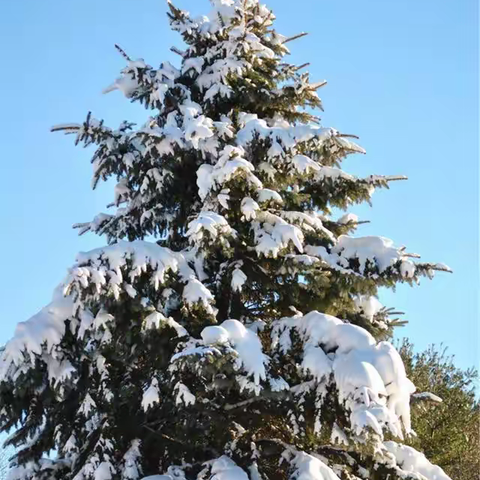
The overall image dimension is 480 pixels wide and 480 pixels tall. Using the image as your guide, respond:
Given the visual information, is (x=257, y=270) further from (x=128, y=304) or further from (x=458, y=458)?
(x=458, y=458)

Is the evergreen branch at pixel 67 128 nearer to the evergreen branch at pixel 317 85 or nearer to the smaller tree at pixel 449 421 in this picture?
the evergreen branch at pixel 317 85

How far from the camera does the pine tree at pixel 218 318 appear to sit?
5.99 m

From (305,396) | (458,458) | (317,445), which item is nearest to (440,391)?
(458,458)

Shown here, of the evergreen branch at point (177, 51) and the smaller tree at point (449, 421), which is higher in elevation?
the evergreen branch at point (177, 51)

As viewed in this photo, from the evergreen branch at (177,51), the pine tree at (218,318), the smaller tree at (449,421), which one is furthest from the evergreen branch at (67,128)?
the smaller tree at (449,421)

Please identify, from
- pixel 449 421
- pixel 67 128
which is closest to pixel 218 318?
pixel 67 128

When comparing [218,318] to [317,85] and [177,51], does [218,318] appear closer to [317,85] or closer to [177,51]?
[317,85]

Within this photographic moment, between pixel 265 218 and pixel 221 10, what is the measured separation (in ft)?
14.5

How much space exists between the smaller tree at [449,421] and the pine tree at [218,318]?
35.8 feet

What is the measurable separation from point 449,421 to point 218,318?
45.6 ft

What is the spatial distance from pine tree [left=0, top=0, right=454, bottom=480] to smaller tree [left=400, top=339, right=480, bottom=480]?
1092 cm

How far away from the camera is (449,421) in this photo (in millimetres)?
18891

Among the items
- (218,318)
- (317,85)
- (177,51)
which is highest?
(177,51)

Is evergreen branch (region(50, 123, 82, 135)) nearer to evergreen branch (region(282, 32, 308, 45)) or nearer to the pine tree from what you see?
the pine tree
